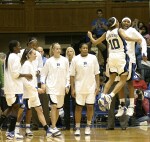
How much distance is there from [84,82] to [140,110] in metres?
3.07

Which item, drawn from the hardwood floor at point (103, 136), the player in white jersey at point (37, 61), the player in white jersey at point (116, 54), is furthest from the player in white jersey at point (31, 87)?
the player in white jersey at point (116, 54)

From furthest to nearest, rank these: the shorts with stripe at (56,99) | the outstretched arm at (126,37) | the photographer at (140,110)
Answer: the photographer at (140,110), the shorts with stripe at (56,99), the outstretched arm at (126,37)

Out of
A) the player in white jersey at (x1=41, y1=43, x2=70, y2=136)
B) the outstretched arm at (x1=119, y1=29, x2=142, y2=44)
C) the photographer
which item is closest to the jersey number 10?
the outstretched arm at (x1=119, y1=29, x2=142, y2=44)

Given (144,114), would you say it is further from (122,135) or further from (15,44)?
(15,44)

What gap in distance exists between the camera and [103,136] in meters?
13.8

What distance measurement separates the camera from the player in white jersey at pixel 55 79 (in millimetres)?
13875

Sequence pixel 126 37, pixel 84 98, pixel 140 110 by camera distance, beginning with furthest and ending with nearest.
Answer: pixel 140 110
pixel 84 98
pixel 126 37

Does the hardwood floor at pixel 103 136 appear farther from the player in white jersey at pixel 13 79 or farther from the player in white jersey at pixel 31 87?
the player in white jersey at pixel 13 79

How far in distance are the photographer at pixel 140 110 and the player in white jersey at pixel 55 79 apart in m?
3.07

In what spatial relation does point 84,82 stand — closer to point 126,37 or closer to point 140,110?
point 126,37

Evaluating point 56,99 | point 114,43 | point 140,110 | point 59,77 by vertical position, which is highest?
point 114,43

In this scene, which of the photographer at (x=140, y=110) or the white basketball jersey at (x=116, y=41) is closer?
the white basketball jersey at (x=116, y=41)

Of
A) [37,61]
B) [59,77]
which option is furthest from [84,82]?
[37,61]

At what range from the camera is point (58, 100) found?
13961 mm
